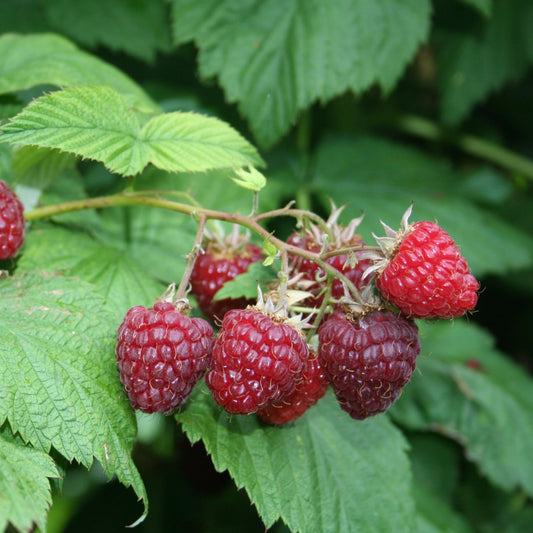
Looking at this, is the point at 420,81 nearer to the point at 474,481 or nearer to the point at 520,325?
the point at 520,325

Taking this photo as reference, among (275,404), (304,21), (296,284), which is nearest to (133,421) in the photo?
(275,404)

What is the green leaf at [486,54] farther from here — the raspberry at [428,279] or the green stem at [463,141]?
the raspberry at [428,279]

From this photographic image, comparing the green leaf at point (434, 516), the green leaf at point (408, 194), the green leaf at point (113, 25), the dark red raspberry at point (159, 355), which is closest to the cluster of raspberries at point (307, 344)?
the dark red raspberry at point (159, 355)

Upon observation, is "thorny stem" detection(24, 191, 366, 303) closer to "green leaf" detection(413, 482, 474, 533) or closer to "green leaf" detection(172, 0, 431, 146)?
"green leaf" detection(172, 0, 431, 146)

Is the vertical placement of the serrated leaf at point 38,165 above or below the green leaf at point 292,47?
below

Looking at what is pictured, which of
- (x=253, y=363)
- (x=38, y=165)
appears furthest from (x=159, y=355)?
(x=38, y=165)
